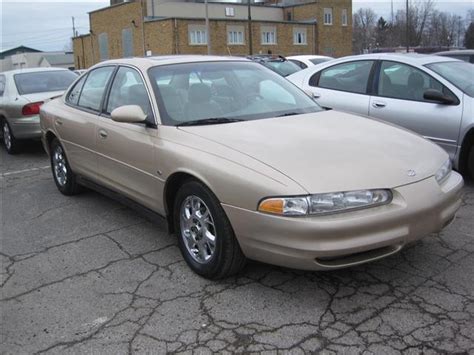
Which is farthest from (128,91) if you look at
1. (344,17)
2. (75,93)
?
(344,17)

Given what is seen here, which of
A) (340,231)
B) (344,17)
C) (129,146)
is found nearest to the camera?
(340,231)

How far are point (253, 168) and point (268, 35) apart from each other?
56.9 m

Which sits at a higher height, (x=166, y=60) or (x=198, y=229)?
(x=166, y=60)

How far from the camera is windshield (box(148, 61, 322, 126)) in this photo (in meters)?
Result: 4.17

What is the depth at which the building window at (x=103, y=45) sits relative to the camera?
59.8 meters

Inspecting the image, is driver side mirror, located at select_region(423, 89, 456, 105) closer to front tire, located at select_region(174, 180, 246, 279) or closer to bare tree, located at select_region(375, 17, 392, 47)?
front tire, located at select_region(174, 180, 246, 279)

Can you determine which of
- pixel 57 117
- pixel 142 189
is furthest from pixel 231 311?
pixel 57 117

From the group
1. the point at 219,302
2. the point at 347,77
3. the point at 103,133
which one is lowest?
the point at 219,302

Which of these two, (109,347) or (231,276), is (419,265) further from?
(109,347)

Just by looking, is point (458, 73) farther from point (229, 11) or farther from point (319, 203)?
point (229, 11)

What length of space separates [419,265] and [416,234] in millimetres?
583

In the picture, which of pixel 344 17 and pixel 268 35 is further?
pixel 344 17

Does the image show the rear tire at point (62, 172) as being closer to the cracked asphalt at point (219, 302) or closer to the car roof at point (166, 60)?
the cracked asphalt at point (219, 302)

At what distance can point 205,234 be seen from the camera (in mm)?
3646
